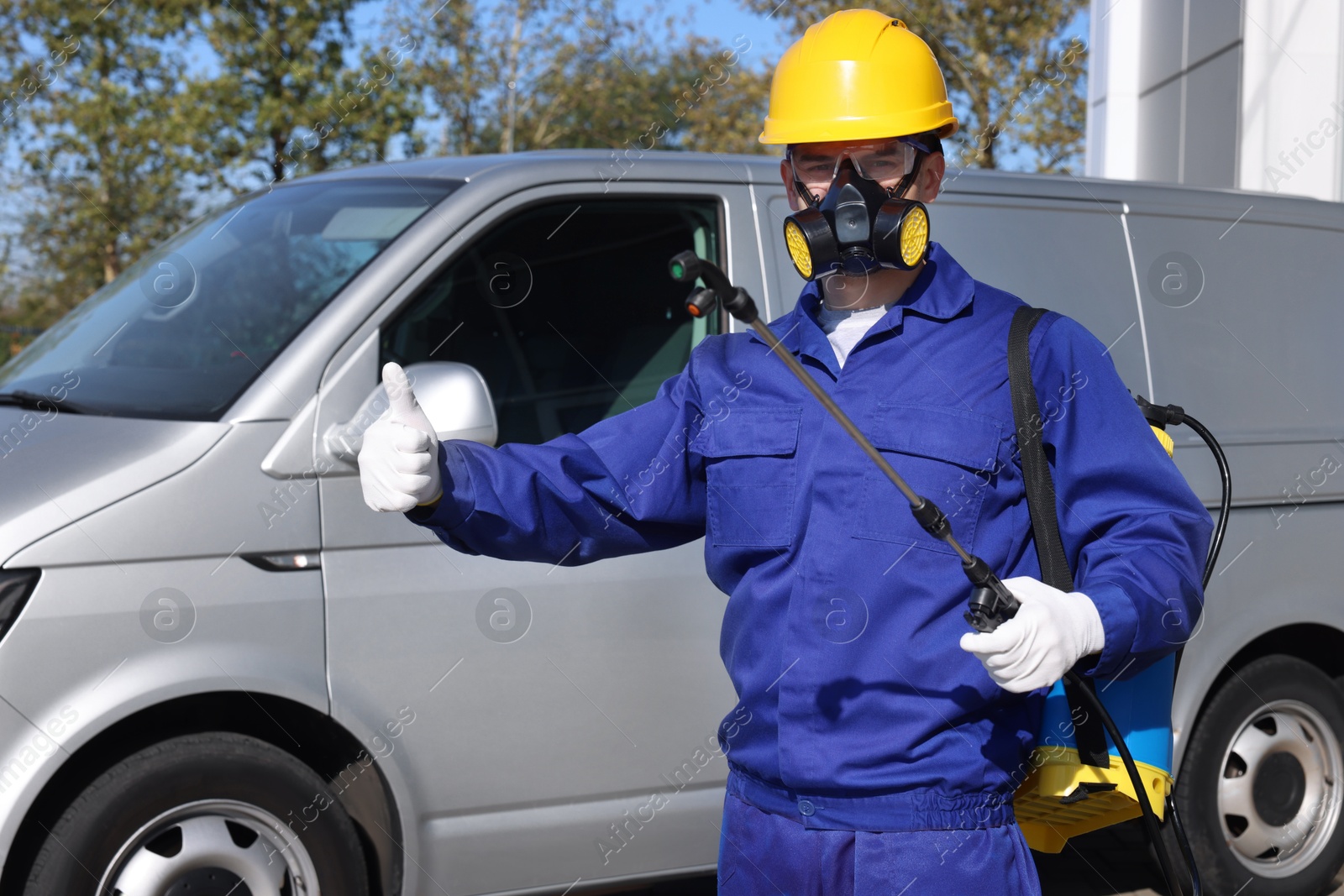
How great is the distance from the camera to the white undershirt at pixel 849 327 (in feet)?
7.17

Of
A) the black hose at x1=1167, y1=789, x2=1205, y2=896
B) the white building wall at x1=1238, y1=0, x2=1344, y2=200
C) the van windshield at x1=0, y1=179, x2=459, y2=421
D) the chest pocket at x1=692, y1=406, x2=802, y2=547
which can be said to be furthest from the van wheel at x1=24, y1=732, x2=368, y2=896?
the white building wall at x1=1238, y1=0, x2=1344, y2=200

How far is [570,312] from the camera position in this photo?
372cm

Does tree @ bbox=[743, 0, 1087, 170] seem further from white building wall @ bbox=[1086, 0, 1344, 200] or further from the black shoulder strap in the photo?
the black shoulder strap

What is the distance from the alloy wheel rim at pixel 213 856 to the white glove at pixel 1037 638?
191 centimetres

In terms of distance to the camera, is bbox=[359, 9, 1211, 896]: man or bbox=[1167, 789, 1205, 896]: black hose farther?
bbox=[1167, 789, 1205, 896]: black hose

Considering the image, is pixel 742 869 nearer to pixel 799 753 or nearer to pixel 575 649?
pixel 799 753

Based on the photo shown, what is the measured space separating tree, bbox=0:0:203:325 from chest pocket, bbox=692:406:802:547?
640 inches

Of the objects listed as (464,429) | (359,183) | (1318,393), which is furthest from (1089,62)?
(464,429)

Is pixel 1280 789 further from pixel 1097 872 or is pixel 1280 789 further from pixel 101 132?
pixel 101 132

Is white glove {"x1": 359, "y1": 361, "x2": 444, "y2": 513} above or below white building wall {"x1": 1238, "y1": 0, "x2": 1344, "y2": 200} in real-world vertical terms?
below

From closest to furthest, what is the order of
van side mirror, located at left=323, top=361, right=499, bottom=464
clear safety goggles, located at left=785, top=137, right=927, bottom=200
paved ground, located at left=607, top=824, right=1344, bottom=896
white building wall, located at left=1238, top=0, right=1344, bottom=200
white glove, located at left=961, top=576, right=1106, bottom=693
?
1. white glove, located at left=961, top=576, right=1106, bottom=693
2. clear safety goggles, located at left=785, top=137, right=927, bottom=200
3. van side mirror, located at left=323, top=361, right=499, bottom=464
4. paved ground, located at left=607, top=824, right=1344, bottom=896
5. white building wall, located at left=1238, top=0, right=1344, bottom=200

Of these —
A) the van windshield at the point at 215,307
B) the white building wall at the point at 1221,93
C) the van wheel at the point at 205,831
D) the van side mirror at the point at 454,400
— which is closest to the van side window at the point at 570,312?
the van windshield at the point at 215,307

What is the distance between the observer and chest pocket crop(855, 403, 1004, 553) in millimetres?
2010

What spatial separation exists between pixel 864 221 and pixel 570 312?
175 centimetres
